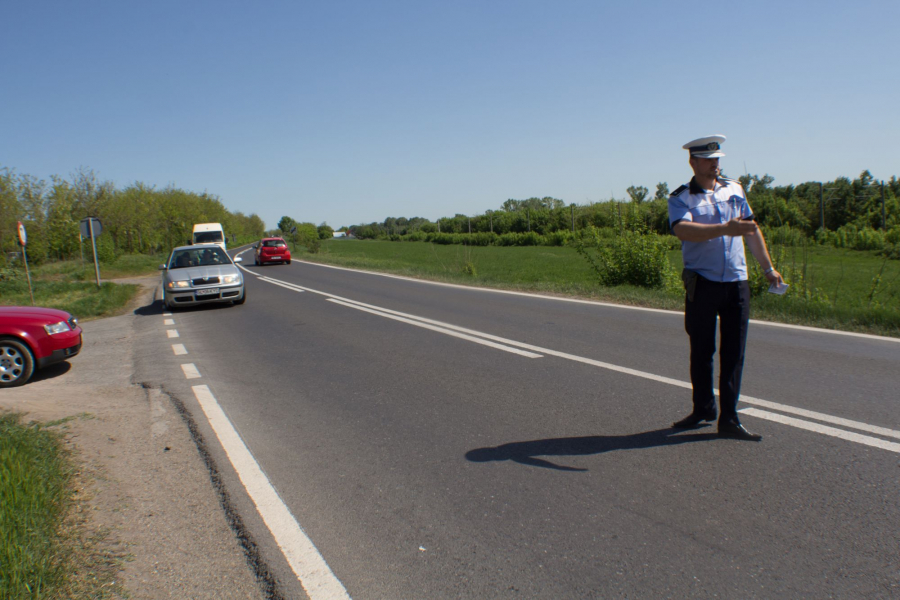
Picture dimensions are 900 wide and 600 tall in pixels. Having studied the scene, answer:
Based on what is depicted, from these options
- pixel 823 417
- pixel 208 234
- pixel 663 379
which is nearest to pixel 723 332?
pixel 823 417

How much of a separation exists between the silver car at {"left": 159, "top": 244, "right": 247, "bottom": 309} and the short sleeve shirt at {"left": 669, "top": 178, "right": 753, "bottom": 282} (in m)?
12.3

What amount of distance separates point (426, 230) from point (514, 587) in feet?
450

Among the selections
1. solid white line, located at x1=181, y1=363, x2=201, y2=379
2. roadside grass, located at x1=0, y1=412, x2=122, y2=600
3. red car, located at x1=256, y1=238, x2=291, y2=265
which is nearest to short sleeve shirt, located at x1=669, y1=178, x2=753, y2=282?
roadside grass, located at x1=0, y1=412, x2=122, y2=600

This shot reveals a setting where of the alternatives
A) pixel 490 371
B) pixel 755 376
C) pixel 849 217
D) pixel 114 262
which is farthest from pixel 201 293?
pixel 849 217

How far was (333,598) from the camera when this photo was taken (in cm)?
262

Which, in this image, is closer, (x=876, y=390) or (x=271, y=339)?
(x=876, y=390)

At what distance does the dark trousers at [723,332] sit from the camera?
4176mm

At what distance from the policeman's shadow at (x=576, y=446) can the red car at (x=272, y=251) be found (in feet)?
113

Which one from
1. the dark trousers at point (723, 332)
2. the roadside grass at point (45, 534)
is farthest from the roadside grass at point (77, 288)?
the dark trousers at point (723, 332)

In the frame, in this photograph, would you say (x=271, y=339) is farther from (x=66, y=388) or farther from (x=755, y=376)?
(x=755, y=376)

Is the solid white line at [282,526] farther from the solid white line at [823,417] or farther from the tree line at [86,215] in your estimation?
the tree line at [86,215]

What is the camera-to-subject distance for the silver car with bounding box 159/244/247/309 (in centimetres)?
1418

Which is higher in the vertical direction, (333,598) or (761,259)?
(761,259)

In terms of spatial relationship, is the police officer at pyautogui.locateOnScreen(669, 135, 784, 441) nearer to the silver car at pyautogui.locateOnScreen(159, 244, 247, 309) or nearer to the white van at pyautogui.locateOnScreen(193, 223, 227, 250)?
the silver car at pyautogui.locateOnScreen(159, 244, 247, 309)
